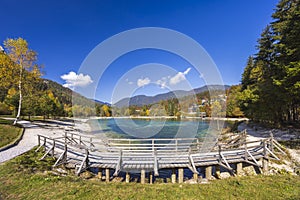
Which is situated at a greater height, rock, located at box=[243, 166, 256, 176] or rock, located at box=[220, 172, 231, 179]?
rock, located at box=[243, 166, 256, 176]

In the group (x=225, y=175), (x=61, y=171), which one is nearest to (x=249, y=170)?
(x=225, y=175)

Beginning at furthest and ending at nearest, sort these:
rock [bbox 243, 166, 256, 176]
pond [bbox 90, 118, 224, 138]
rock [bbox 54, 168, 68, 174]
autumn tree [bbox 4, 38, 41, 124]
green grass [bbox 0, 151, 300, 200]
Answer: pond [bbox 90, 118, 224, 138]
autumn tree [bbox 4, 38, 41, 124]
rock [bbox 243, 166, 256, 176]
rock [bbox 54, 168, 68, 174]
green grass [bbox 0, 151, 300, 200]

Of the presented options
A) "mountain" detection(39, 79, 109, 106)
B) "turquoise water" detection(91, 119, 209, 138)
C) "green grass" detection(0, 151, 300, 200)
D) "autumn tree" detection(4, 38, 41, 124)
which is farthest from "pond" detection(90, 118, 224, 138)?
"green grass" detection(0, 151, 300, 200)

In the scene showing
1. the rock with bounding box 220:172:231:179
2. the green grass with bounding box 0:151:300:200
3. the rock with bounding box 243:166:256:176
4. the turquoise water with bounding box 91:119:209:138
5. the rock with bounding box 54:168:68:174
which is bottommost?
the turquoise water with bounding box 91:119:209:138

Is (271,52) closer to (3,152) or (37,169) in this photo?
(37,169)

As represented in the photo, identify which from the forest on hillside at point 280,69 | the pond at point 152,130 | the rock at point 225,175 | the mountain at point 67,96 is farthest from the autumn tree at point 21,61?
the forest on hillside at point 280,69

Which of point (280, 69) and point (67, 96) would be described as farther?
point (67, 96)


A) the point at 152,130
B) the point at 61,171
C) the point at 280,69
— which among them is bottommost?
the point at 152,130

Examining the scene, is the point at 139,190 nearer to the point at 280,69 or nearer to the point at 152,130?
the point at 280,69

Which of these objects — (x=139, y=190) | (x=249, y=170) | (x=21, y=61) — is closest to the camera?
(x=139, y=190)

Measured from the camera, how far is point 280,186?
5.79m

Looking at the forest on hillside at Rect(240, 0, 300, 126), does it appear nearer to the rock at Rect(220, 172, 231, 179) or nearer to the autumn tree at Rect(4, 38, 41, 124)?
the rock at Rect(220, 172, 231, 179)

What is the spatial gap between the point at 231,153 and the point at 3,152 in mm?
15287

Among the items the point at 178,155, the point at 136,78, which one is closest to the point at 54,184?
the point at 178,155
